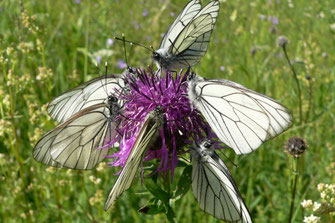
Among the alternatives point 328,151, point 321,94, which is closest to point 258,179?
point 328,151

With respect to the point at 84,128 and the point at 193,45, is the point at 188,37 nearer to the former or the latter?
the point at 193,45

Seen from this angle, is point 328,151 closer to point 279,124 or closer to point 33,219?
point 279,124

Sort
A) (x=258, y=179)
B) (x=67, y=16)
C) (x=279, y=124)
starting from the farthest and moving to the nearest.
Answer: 1. (x=67, y=16)
2. (x=258, y=179)
3. (x=279, y=124)

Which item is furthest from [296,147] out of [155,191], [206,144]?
[155,191]

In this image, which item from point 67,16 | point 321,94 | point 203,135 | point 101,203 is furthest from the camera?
point 67,16

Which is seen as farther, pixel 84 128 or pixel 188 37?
pixel 188 37

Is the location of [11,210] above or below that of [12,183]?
below

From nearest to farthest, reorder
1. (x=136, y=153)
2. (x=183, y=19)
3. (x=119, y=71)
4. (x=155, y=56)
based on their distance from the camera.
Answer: (x=136, y=153), (x=155, y=56), (x=183, y=19), (x=119, y=71)
